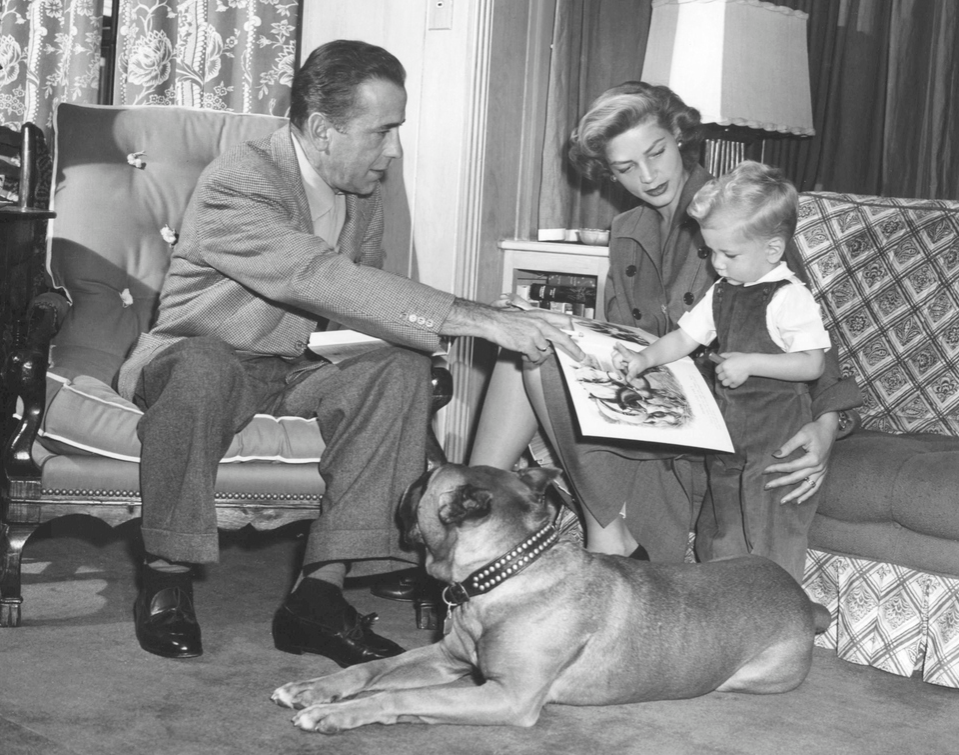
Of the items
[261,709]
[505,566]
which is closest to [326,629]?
[261,709]

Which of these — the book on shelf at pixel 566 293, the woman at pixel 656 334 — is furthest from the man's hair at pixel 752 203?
the book on shelf at pixel 566 293

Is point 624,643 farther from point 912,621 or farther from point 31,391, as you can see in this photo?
point 31,391

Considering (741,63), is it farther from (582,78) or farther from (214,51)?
(214,51)

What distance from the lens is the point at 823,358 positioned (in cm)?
230

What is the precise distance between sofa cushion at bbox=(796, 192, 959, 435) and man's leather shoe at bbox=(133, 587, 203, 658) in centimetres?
165

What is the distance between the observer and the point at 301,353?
8.18 ft

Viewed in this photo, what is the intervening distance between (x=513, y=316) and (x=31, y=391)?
3.21 feet

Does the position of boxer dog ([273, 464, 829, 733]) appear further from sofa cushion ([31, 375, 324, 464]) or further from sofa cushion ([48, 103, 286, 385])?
sofa cushion ([48, 103, 286, 385])

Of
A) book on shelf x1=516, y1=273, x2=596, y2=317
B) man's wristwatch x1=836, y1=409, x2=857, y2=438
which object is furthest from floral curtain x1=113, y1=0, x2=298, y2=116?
man's wristwatch x1=836, y1=409, x2=857, y2=438

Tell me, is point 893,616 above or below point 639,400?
below

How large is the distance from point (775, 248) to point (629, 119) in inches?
20.7

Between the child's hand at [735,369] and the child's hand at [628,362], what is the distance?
0.51ft

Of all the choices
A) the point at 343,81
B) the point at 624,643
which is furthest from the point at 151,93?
the point at 624,643

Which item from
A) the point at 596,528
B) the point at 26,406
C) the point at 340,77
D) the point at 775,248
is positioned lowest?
the point at 596,528
